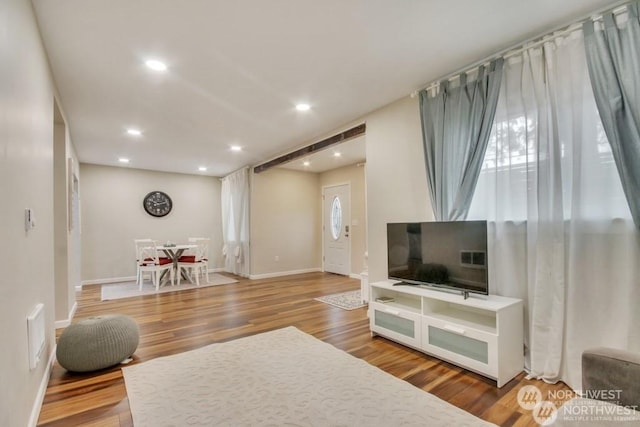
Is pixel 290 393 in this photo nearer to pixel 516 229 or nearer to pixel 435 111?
pixel 516 229

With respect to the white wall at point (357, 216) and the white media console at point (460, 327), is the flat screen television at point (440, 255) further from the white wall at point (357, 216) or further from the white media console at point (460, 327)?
the white wall at point (357, 216)

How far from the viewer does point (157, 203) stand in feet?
24.0

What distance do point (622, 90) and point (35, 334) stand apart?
A: 394cm

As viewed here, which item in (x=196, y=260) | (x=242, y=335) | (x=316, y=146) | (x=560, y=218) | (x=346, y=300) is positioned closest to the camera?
(x=560, y=218)

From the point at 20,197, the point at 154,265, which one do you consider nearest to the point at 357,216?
the point at 154,265

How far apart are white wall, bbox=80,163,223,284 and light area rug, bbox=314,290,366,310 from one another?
4291 mm

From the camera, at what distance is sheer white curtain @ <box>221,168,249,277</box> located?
6949mm

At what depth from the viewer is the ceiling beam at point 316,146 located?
408cm

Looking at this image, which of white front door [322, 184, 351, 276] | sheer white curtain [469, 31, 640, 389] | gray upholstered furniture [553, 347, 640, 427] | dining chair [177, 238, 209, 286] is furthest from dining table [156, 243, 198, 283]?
gray upholstered furniture [553, 347, 640, 427]

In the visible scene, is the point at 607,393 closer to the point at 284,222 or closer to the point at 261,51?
the point at 261,51

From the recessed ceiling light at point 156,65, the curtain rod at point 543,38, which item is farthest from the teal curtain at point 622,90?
the recessed ceiling light at point 156,65

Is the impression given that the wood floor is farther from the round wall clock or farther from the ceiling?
the ceiling

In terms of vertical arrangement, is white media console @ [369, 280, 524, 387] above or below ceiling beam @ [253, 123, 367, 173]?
below

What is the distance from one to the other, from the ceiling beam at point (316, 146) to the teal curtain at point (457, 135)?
1.11m
